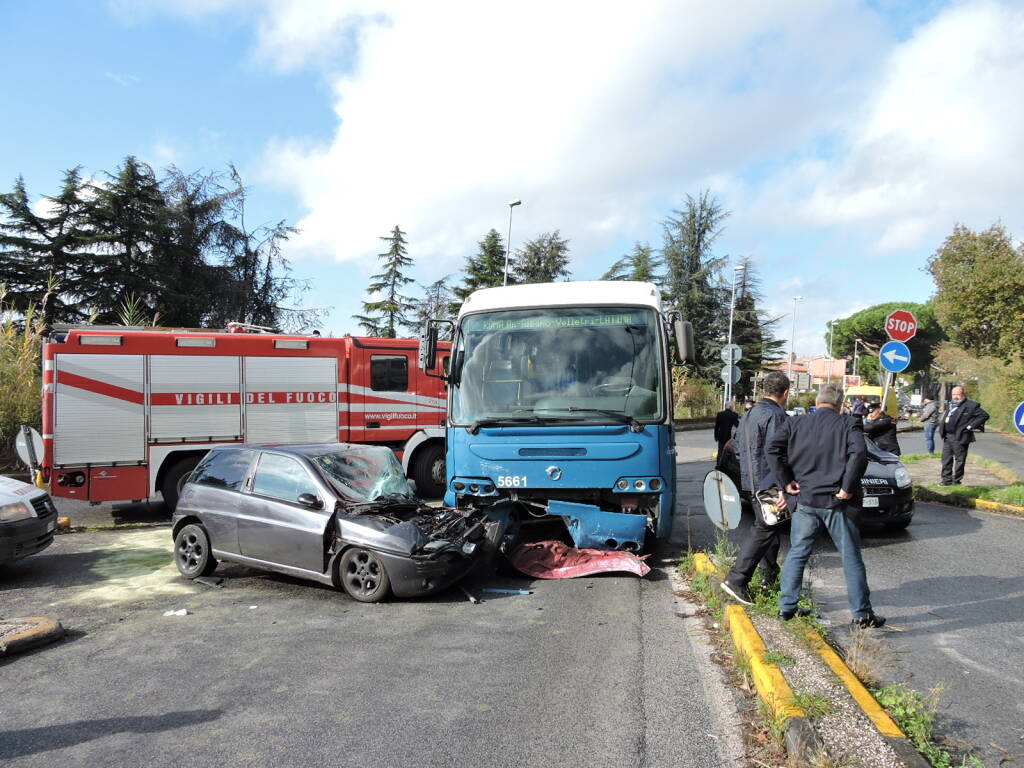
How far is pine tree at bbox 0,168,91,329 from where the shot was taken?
25688mm

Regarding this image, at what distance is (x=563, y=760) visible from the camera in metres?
3.48

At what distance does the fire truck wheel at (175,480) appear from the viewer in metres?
10.8

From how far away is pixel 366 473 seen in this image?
7.32 metres

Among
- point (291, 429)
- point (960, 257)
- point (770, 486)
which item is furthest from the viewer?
point (960, 257)

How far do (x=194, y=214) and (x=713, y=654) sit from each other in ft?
97.5

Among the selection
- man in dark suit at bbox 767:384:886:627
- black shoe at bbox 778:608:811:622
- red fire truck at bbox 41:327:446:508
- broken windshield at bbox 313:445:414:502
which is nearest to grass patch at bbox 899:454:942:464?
red fire truck at bbox 41:327:446:508

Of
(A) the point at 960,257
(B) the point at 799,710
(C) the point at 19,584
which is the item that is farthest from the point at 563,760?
(A) the point at 960,257

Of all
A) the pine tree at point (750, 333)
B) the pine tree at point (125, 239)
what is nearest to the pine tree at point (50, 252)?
the pine tree at point (125, 239)

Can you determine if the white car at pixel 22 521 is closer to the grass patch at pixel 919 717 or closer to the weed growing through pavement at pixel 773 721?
the weed growing through pavement at pixel 773 721

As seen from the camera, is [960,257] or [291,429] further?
[960,257]

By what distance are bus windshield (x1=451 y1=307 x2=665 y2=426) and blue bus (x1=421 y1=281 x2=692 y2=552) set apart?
1cm

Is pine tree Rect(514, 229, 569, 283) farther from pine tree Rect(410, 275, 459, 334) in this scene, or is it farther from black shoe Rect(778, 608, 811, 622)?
black shoe Rect(778, 608, 811, 622)

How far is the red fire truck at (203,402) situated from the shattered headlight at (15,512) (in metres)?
3.29

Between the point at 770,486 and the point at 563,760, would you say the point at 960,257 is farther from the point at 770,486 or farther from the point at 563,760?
the point at 563,760
